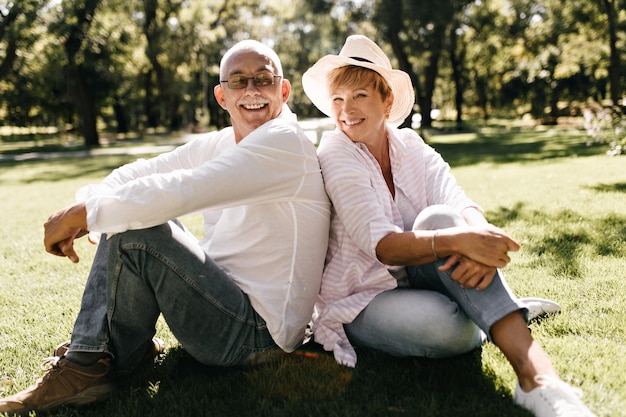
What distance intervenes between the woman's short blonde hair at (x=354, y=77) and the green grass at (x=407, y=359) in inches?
55.1

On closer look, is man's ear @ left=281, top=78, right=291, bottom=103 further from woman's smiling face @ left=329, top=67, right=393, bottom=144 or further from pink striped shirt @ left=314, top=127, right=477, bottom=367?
pink striped shirt @ left=314, top=127, right=477, bottom=367

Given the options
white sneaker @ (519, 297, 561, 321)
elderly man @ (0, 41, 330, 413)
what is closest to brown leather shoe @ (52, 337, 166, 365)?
elderly man @ (0, 41, 330, 413)

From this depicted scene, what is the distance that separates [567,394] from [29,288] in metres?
3.92

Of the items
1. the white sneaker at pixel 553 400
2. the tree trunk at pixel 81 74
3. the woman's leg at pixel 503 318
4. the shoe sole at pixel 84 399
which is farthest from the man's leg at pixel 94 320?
the tree trunk at pixel 81 74

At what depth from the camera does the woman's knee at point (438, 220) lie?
249cm

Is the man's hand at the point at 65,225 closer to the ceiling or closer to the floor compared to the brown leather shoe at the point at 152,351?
closer to the ceiling

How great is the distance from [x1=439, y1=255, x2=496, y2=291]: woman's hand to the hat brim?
3.64 feet

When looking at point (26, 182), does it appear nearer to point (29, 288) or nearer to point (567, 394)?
point (29, 288)

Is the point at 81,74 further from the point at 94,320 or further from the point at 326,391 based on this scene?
the point at 326,391

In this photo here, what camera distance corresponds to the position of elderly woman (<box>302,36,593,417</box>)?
7.60 ft

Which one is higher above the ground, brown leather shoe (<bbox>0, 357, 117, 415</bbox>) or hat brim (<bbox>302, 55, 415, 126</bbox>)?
hat brim (<bbox>302, 55, 415, 126</bbox>)

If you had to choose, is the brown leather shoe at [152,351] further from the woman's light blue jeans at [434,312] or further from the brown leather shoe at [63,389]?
the woman's light blue jeans at [434,312]

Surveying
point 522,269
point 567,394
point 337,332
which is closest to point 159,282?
point 337,332

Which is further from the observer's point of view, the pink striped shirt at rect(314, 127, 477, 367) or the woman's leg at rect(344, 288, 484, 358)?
the pink striped shirt at rect(314, 127, 477, 367)
